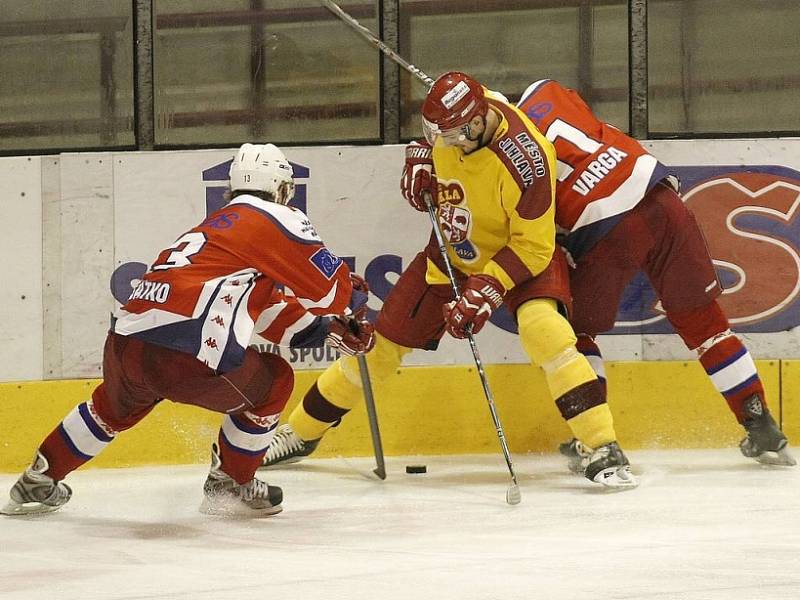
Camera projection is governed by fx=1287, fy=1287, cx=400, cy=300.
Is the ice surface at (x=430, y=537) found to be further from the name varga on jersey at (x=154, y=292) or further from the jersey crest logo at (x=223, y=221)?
the jersey crest logo at (x=223, y=221)

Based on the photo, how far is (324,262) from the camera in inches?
129

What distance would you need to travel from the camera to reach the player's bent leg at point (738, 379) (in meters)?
3.91

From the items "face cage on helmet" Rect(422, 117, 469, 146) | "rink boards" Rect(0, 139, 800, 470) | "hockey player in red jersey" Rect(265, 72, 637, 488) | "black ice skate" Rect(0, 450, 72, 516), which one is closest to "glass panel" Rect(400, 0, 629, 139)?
"rink boards" Rect(0, 139, 800, 470)

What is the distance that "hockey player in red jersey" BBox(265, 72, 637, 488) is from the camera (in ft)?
11.8

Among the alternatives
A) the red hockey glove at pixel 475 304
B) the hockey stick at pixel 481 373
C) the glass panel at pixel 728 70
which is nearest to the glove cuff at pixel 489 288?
the red hockey glove at pixel 475 304

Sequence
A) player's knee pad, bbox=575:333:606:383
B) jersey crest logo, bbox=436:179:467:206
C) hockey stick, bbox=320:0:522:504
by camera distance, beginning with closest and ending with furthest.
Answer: hockey stick, bbox=320:0:522:504 < jersey crest logo, bbox=436:179:467:206 < player's knee pad, bbox=575:333:606:383

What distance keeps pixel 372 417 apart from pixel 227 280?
1.01 metres

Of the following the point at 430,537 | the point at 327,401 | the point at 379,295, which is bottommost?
the point at 430,537

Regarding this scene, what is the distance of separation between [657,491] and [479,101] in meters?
1.20

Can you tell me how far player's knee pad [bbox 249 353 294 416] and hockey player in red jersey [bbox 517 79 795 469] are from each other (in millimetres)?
1035

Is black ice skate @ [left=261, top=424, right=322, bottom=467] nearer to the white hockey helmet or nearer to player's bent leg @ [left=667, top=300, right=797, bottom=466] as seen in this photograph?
the white hockey helmet

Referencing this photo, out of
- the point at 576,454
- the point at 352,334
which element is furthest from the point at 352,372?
the point at 576,454

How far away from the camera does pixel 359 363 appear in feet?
13.0

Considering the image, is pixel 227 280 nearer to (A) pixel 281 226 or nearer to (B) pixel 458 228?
(A) pixel 281 226
